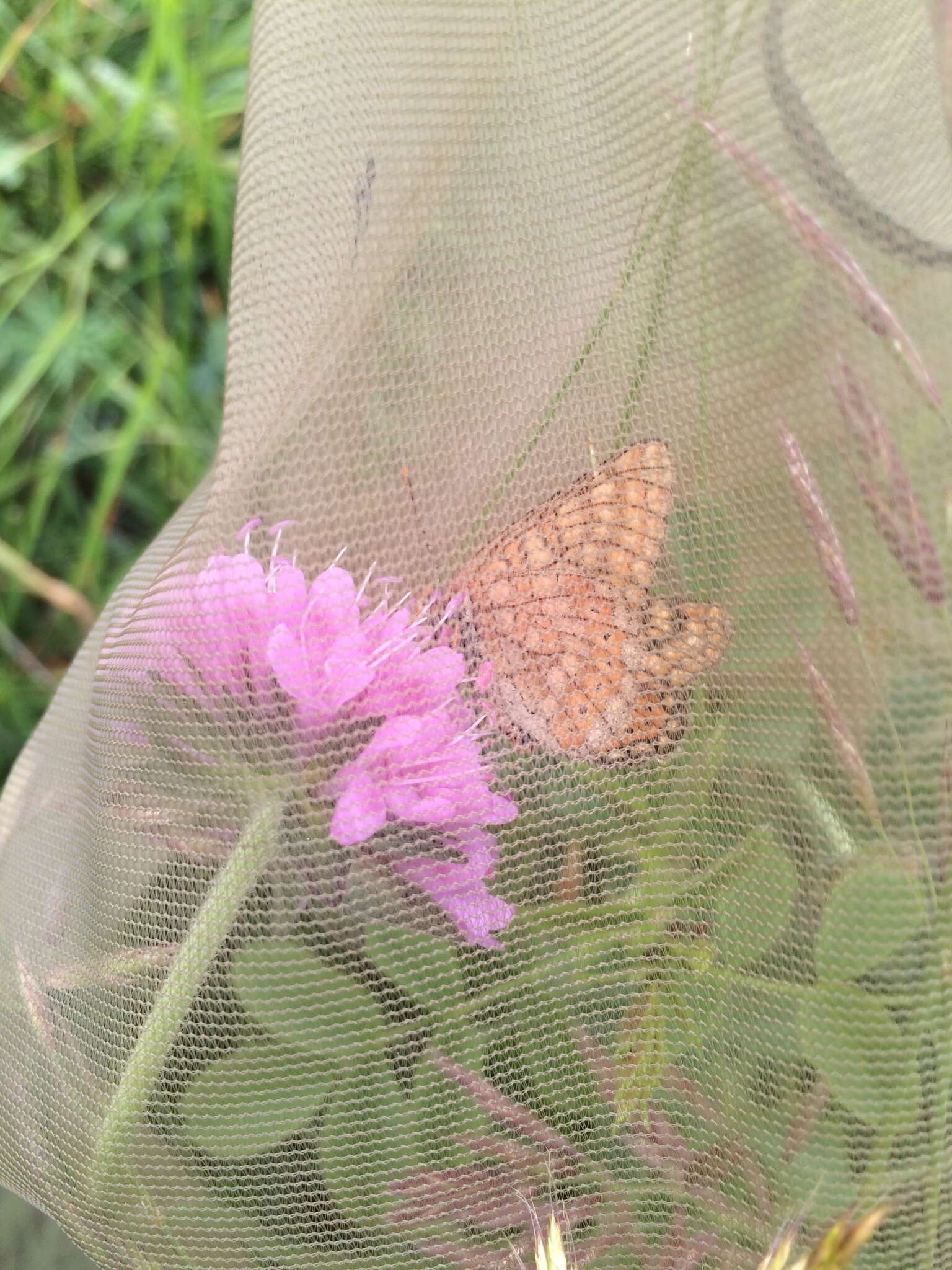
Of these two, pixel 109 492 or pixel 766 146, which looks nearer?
pixel 766 146

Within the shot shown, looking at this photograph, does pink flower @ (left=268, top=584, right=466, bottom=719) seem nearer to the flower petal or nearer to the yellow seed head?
the flower petal

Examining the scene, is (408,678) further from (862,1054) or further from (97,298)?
(97,298)

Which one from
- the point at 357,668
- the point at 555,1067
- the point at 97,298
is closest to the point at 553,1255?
the point at 555,1067


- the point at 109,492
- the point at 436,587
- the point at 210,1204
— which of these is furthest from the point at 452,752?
the point at 109,492

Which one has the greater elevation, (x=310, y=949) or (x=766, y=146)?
(x=766, y=146)

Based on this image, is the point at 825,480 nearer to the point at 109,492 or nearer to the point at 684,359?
the point at 684,359

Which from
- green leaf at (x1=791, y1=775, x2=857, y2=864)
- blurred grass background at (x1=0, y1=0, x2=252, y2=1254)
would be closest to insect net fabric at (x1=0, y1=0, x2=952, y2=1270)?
green leaf at (x1=791, y1=775, x2=857, y2=864)
